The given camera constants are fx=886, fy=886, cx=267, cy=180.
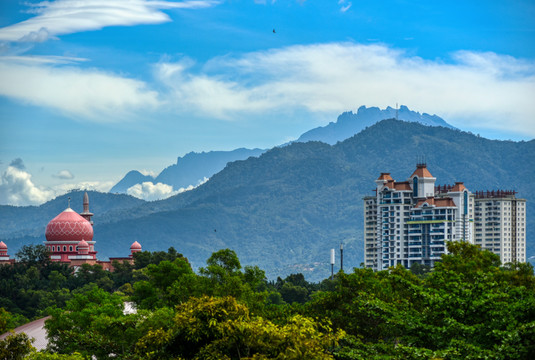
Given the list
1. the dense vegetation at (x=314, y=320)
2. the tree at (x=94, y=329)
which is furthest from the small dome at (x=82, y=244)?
the tree at (x=94, y=329)

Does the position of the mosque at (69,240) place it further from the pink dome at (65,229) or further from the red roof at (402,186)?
the red roof at (402,186)

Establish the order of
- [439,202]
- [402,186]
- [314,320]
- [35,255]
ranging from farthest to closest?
[402,186], [439,202], [35,255], [314,320]

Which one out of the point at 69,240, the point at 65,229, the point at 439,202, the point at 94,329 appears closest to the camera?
the point at 94,329

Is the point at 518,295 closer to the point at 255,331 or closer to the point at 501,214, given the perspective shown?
the point at 255,331

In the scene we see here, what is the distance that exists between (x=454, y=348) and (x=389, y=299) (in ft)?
46.7

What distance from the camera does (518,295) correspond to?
26953 millimetres

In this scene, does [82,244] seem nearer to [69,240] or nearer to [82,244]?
[82,244]

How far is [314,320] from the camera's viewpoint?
33.9 meters

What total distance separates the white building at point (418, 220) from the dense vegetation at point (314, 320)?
84.2 metres

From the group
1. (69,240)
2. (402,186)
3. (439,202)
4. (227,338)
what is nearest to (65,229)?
(69,240)

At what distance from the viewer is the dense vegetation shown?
2223cm

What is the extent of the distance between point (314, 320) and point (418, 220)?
10345cm

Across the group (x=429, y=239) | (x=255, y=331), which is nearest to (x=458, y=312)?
(x=255, y=331)

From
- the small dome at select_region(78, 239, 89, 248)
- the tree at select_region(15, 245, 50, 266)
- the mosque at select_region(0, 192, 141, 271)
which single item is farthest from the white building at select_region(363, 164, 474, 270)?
the tree at select_region(15, 245, 50, 266)
